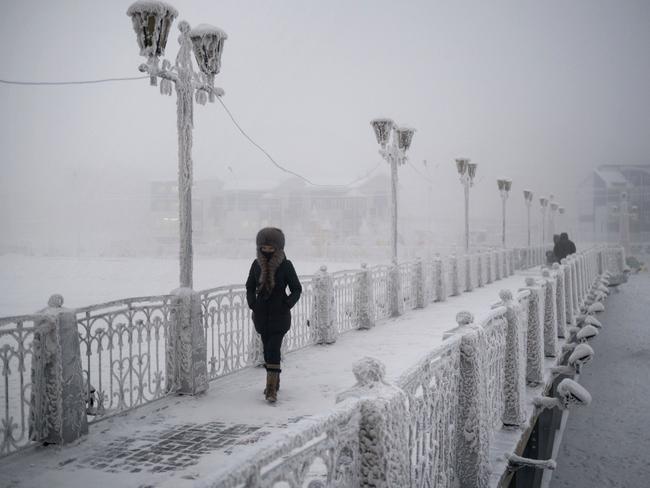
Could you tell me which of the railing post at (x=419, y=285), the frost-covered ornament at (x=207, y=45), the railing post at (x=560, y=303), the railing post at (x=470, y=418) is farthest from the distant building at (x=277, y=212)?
the railing post at (x=470, y=418)

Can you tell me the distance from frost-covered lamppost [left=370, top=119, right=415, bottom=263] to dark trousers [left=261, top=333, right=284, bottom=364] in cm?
843

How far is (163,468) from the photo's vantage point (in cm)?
468

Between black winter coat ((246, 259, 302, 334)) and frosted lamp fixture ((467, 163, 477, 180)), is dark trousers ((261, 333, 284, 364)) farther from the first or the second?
frosted lamp fixture ((467, 163, 477, 180))

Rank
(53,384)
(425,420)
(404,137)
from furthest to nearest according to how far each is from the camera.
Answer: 1. (404,137)
2. (53,384)
3. (425,420)

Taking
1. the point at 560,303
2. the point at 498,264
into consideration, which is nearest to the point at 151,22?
the point at 560,303

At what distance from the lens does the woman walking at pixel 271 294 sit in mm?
6562

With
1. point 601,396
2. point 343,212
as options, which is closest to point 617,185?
point 343,212

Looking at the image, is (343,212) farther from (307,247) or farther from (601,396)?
(601,396)

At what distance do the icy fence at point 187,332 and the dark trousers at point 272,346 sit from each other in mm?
919

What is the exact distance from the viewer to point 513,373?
607 centimetres

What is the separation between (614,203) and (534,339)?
69.0m

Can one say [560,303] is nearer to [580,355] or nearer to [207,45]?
[580,355]

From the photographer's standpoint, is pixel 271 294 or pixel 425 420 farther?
pixel 271 294

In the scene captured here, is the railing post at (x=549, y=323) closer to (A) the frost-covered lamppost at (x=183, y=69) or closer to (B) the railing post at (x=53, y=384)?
(A) the frost-covered lamppost at (x=183, y=69)
